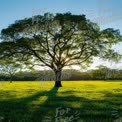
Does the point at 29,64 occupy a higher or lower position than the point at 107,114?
higher

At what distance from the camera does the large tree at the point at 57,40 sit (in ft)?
160

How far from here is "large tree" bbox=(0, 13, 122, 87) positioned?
48.9 m

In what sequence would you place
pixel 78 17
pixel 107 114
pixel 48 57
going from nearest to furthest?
pixel 107 114 → pixel 78 17 → pixel 48 57

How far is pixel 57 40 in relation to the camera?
49.4m

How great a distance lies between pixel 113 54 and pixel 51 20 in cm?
1115

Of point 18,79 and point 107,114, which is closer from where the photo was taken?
point 107,114

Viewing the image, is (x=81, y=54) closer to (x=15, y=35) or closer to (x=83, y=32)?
(x=83, y=32)

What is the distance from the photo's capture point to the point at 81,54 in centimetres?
5119

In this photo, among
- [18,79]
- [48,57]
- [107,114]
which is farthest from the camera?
[18,79]

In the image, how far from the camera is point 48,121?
12703 mm

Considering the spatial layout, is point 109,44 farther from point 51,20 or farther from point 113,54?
point 51,20

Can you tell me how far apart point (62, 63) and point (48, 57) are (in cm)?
265

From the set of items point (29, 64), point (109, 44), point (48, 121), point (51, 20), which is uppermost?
point (51, 20)

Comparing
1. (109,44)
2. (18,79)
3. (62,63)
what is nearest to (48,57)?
(62,63)
